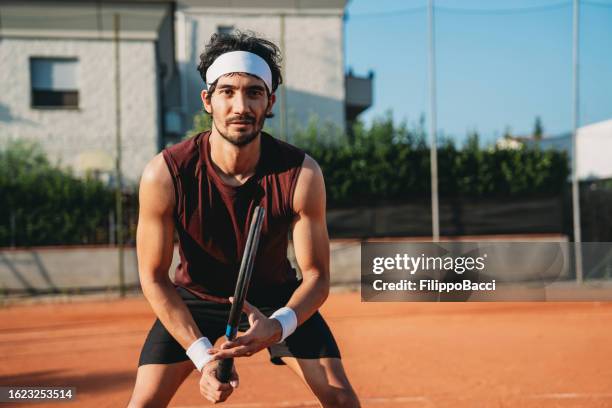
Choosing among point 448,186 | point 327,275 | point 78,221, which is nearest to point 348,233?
point 448,186

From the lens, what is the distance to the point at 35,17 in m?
16.0

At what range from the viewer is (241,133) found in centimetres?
317

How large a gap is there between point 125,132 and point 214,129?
44.6 feet

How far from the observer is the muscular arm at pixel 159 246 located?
10.6 feet

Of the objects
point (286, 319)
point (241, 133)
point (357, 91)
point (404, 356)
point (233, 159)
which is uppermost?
point (357, 91)

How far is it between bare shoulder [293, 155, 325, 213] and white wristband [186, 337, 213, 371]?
0.81 metres

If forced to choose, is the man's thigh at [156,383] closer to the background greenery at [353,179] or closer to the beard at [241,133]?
the beard at [241,133]

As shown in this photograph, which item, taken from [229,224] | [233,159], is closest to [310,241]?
[229,224]

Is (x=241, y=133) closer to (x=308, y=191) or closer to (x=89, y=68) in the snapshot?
(x=308, y=191)

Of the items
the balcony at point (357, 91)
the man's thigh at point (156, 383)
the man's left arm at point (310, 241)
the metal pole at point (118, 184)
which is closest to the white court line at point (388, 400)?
the man's thigh at point (156, 383)

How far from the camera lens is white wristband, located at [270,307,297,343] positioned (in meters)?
3.07

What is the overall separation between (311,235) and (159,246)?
30.3 inches

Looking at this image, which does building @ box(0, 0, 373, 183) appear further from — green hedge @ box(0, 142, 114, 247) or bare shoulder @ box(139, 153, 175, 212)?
bare shoulder @ box(139, 153, 175, 212)

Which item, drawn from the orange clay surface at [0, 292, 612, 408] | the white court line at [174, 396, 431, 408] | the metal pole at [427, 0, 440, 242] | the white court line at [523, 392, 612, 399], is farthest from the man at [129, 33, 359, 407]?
the metal pole at [427, 0, 440, 242]
